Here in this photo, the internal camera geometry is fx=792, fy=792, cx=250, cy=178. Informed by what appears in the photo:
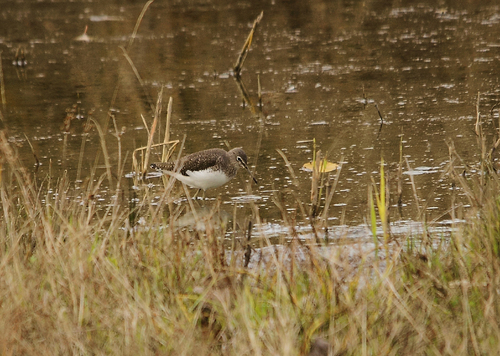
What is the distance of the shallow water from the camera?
24.8 ft

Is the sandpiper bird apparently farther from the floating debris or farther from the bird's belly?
the floating debris

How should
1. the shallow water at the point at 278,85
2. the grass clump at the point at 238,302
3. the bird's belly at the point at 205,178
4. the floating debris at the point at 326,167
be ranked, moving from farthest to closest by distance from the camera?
the shallow water at the point at 278,85, the floating debris at the point at 326,167, the bird's belly at the point at 205,178, the grass clump at the point at 238,302

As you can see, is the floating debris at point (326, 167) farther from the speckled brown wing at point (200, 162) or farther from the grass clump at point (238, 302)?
the grass clump at point (238, 302)

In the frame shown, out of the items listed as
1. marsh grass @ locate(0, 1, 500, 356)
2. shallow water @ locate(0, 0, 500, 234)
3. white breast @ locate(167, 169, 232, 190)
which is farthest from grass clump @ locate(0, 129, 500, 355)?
white breast @ locate(167, 169, 232, 190)

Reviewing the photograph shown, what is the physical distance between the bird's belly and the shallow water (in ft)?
0.74

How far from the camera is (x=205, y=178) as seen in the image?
22.5 ft

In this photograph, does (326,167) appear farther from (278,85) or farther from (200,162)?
(278,85)

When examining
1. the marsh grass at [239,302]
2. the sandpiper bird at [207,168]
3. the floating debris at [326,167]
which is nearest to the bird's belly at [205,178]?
the sandpiper bird at [207,168]

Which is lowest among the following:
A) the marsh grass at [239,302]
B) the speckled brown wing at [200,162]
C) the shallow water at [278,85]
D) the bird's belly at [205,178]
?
the marsh grass at [239,302]

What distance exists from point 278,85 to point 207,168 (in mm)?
4395

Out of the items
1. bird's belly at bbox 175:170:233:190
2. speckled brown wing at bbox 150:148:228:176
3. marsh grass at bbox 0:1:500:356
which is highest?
speckled brown wing at bbox 150:148:228:176

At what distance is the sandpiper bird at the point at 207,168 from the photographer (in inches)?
270

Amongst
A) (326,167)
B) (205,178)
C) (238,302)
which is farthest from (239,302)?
(326,167)

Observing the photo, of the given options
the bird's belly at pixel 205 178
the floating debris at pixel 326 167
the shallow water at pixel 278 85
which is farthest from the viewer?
the shallow water at pixel 278 85
